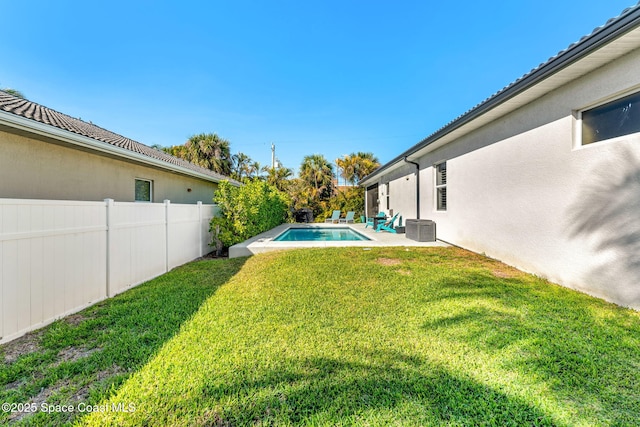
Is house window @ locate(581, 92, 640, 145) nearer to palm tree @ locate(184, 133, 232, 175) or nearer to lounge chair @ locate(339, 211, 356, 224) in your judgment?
lounge chair @ locate(339, 211, 356, 224)

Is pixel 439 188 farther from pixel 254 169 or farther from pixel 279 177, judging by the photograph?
pixel 254 169

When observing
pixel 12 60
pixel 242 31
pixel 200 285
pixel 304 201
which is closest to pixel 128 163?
pixel 200 285

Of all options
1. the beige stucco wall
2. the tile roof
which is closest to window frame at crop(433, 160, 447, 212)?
the tile roof

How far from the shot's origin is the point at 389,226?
14445 mm

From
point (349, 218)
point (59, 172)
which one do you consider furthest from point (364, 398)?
point (349, 218)

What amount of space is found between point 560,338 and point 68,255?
6.71m

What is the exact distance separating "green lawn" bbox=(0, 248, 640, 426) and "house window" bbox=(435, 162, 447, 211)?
5822 millimetres

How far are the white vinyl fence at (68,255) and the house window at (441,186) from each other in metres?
9.57

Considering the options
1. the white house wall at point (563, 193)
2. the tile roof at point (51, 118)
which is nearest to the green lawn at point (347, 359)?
→ the white house wall at point (563, 193)

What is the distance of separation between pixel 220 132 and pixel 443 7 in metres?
22.1

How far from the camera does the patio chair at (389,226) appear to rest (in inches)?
558

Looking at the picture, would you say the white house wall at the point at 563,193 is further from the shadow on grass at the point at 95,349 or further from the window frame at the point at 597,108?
the shadow on grass at the point at 95,349

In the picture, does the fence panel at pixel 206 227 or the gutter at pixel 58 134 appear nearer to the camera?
the gutter at pixel 58 134

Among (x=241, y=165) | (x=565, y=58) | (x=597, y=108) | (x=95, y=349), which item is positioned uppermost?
(x=241, y=165)
